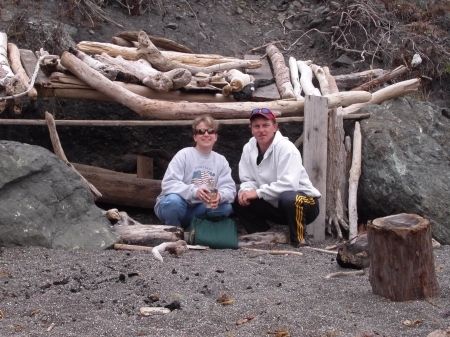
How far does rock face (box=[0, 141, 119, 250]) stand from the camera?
17.7 feet

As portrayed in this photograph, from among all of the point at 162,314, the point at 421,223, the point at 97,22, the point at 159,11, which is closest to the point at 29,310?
the point at 162,314

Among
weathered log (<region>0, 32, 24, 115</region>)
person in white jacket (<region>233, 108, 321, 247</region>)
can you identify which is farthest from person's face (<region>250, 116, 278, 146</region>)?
weathered log (<region>0, 32, 24, 115</region>)

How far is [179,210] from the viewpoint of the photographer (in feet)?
19.6

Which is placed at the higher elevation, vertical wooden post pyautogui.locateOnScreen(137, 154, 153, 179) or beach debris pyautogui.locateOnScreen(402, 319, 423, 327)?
vertical wooden post pyautogui.locateOnScreen(137, 154, 153, 179)

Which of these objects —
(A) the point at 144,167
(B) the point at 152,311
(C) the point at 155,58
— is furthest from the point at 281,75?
(B) the point at 152,311

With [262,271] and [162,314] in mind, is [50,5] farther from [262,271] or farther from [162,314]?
[162,314]

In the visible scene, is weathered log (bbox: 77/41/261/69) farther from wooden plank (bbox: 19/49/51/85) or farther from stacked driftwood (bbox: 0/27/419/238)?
wooden plank (bbox: 19/49/51/85)

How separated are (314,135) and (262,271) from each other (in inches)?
93.3

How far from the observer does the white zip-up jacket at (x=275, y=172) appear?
19.6 ft

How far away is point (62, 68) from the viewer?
737 centimetres

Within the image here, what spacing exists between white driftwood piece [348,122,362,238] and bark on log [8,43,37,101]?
3.56m

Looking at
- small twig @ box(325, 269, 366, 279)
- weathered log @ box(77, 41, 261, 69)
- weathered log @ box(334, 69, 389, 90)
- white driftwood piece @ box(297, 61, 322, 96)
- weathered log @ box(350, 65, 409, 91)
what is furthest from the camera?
weathered log @ box(334, 69, 389, 90)

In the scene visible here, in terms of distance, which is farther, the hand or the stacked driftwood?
the stacked driftwood

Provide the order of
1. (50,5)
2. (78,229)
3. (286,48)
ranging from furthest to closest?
(286,48) < (50,5) < (78,229)
